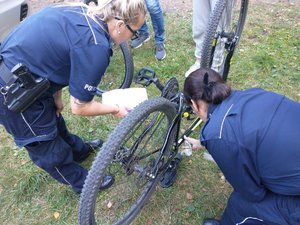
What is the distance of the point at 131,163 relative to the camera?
6.40 feet

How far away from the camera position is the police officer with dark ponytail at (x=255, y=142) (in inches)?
64.1

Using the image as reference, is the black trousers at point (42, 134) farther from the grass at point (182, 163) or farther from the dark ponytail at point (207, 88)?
the dark ponytail at point (207, 88)

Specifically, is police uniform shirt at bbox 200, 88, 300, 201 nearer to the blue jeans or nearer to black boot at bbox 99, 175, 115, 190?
black boot at bbox 99, 175, 115, 190

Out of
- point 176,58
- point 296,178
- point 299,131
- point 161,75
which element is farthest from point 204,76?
point 176,58

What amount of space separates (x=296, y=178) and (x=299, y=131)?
24 centimetres

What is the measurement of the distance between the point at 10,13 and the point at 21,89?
193 centimetres

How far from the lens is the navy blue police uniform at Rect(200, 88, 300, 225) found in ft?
5.34

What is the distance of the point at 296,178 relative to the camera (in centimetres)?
166

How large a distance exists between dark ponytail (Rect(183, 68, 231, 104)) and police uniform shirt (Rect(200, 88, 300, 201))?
0.05 m

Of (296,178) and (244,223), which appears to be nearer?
(296,178)

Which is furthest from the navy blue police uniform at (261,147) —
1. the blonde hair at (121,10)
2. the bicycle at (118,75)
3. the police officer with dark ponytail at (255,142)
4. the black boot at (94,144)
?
the bicycle at (118,75)

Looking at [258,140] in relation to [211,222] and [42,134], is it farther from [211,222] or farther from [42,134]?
[42,134]

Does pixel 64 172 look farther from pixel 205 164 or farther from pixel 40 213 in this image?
pixel 205 164

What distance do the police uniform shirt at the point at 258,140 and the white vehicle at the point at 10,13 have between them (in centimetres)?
248
